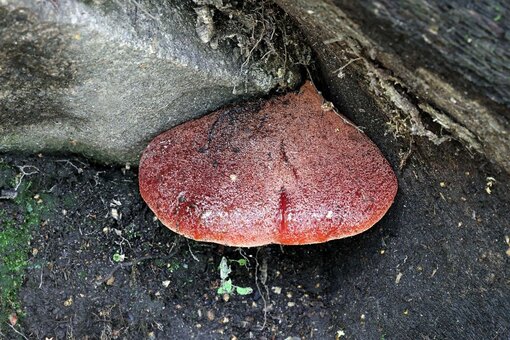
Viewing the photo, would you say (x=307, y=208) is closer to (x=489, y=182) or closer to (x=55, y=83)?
(x=489, y=182)

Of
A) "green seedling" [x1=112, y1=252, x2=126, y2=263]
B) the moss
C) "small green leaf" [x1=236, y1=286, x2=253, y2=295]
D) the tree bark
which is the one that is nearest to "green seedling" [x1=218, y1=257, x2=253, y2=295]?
"small green leaf" [x1=236, y1=286, x2=253, y2=295]

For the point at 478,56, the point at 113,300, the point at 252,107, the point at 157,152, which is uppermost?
the point at 478,56

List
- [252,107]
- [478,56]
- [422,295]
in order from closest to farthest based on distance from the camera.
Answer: [478,56] < [422,295] < [252,107]

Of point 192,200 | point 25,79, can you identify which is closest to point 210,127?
point 192,200

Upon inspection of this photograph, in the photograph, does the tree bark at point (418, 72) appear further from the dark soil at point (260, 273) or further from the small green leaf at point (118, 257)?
the small green leaf at point (118, 257)

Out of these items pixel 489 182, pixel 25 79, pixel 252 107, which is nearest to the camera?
pixel 489 182

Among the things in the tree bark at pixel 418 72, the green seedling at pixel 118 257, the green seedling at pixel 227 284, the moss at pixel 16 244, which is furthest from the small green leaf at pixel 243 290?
the tree bark at pixel 418 72
